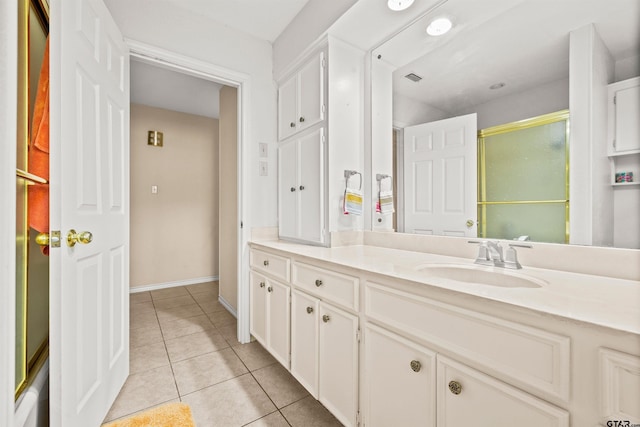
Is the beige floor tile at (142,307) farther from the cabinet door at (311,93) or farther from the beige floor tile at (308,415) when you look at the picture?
the cabinet door at (311,93)

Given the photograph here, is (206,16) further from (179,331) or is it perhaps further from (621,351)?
(621,351)

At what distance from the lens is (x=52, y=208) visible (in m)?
0.99

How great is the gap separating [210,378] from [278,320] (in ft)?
1.84

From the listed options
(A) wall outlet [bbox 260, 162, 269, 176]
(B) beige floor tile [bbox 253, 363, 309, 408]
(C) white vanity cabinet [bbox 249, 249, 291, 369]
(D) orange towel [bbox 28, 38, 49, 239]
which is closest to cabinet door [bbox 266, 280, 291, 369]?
(C) white vanity cabinet [bbox 249, 249, 291, 369]

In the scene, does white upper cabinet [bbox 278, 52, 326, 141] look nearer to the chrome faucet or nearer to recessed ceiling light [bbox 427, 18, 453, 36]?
recessed ceiling light [bbox 427, 18, 453, 36]

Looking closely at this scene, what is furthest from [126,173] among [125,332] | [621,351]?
[621,351]

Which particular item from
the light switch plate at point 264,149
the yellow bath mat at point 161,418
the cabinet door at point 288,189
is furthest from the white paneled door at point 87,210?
the cabinet door at point 288,189

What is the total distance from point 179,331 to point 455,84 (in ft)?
9.10

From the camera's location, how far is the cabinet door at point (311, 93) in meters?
1.81

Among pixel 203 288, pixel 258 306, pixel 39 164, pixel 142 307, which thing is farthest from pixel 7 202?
pixel 203 288

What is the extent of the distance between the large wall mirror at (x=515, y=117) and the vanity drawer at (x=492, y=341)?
0.63 m

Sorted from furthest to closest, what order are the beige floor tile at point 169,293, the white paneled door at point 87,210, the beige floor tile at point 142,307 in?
the beige floor tile at point 169,293 → the beige floor tile at point 142,307 → the white paneled door at point 87,210

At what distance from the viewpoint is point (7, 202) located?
27.4 inches

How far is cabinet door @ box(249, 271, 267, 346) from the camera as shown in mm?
→ 1915
